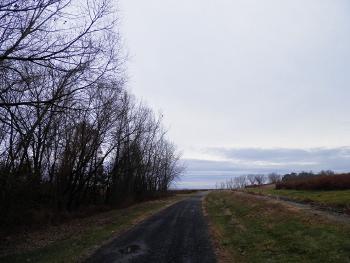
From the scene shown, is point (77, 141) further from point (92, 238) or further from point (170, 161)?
point (170, 161)

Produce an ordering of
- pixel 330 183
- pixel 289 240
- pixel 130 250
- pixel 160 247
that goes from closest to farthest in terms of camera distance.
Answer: pixel 289 240 → pixel 130 250 → pixel 160 247 → pixel 330 183

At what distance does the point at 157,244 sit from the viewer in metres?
15.2

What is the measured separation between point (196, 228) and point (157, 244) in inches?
209

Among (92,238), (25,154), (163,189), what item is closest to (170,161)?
(163,189)

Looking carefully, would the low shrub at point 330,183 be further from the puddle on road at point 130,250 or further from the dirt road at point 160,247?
the puddle on road at point 130,250

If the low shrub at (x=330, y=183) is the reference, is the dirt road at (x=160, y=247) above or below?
below

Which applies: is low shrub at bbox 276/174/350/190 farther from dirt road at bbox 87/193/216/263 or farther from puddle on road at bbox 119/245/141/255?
puddle on road at bbox 119/245/141/255

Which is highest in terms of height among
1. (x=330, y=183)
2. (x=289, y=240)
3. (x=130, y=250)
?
(x=330, y=183)

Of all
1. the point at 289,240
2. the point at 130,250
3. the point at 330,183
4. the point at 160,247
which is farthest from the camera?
the point at 330,183

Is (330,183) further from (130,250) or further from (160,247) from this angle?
(130,250)

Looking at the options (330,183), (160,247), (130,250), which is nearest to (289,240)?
(160,247)

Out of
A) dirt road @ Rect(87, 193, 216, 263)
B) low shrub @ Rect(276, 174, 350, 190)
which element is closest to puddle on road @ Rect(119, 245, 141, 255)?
dirt road @ Rect(87, 193, 216, 263)

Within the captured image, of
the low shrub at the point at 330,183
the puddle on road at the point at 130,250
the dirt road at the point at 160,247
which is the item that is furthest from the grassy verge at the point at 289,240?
the low shrub at the point at 330,183

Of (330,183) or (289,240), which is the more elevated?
(330,183)
